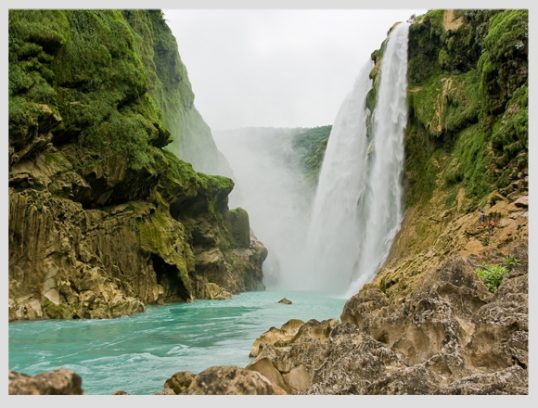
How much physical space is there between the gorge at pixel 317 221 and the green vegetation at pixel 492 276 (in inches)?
2.0

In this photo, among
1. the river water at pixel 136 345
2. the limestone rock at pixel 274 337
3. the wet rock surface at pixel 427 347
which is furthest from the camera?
the limestone rock at pixel 274 337

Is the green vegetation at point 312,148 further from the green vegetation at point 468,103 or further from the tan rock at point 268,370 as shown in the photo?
the tan rock at point 268,370

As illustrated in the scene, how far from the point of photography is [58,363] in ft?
39.4

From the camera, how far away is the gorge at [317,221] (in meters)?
8.48

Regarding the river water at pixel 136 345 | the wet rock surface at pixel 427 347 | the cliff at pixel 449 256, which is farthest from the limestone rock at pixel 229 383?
the river water at pixel 136 345

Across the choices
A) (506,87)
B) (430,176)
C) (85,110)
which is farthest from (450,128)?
(85,110)

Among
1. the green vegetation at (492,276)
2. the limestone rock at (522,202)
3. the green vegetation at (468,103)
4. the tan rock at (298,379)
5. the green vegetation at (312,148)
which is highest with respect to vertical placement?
the green vegetation at (312,148)

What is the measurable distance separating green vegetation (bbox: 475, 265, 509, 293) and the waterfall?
16604mm

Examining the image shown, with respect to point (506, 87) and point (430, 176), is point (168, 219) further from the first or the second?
point (506, 87)

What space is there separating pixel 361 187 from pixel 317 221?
26.6 ft

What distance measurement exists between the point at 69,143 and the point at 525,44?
22.0m

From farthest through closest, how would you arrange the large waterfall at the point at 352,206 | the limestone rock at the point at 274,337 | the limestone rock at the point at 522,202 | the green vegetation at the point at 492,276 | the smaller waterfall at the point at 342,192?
the smaller waterfall at the point at 342,192 → the large waterfall at the point at 352,206 → the limestone rock at the point at 522,202 → the limestone rock at the point at 274,337 → the green vegetation at the point at 492,276

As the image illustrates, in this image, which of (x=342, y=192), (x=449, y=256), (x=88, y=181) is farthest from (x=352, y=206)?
(x=449, y=256)

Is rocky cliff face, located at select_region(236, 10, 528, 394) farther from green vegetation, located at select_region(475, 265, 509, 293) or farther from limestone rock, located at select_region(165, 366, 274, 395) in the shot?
limestone rock, located at select_region(165, 366, 274, 395)
